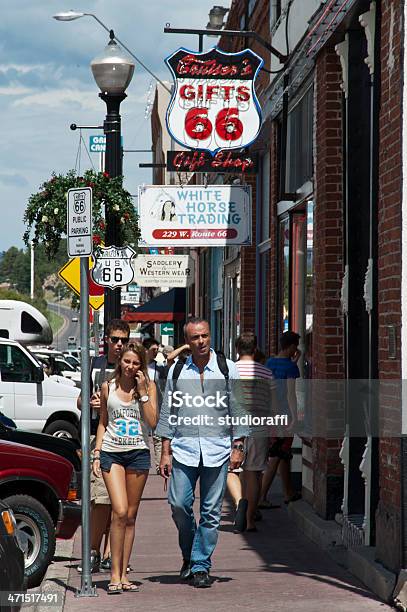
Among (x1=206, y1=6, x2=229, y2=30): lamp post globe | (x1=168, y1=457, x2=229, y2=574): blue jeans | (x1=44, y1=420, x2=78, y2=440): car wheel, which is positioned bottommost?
(x1=44, y1=420, x2=78, y2=440): car wheel

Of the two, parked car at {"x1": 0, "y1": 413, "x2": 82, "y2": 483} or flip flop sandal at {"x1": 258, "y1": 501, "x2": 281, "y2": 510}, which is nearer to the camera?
parked car at {"x1": 0, "y1": 413, "x2": 82, "y2": 483}

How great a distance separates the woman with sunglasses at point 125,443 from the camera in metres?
8.91

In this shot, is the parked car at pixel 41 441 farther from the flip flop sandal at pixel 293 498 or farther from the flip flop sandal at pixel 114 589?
the flip flop sandal at pixel 293 498

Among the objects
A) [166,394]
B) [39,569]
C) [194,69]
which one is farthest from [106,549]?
[194,69]

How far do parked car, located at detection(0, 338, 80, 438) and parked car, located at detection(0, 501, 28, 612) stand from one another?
45.8 ft

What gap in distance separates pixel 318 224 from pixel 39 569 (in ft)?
15.4

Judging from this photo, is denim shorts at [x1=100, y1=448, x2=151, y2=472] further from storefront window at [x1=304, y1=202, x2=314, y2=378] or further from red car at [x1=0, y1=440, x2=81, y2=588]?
storefront window at [x1=304, y1=202, x2=314, y2=378]

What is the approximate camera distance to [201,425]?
906cm

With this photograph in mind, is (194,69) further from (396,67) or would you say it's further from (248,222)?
(396,67)

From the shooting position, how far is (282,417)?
1335cm

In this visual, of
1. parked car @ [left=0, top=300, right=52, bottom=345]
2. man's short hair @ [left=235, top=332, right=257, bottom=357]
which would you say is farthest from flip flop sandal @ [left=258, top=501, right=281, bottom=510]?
parked car @ [left=0, top=300, right=52, bottom=345]

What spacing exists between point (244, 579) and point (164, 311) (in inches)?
1232

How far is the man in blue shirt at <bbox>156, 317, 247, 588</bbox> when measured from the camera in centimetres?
903

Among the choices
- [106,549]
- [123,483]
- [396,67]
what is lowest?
[106,549]
